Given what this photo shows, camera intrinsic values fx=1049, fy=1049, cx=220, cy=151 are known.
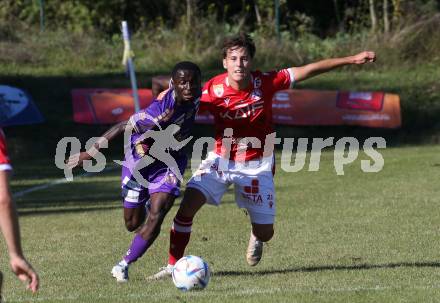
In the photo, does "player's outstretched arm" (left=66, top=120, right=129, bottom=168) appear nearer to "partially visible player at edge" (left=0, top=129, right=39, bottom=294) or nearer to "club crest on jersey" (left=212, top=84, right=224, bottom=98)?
"club crest on jersey" (left=212, top=84, right=224, bottom=98)

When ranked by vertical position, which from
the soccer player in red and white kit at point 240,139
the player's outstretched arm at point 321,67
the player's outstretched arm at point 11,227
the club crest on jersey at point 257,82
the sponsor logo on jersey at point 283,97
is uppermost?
the player's outstretched arm at point 11,227

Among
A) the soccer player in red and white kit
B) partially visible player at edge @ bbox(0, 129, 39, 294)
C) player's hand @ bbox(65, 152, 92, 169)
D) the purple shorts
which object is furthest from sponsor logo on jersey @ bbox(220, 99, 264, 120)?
partially visible player at edge @ bbox(0, 129, 39, 294)

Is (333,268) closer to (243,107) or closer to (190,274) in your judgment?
(243,107)

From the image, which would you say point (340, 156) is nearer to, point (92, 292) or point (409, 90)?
point (409, 90)

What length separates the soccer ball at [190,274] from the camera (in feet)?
24.9

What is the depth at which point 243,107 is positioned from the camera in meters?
8.59

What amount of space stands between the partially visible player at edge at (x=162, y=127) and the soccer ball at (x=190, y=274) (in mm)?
793

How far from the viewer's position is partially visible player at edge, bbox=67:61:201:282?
8266 mm

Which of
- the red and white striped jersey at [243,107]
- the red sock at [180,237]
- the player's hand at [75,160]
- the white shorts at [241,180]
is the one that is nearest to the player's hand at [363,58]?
the red and white striped jersey at [243,107]

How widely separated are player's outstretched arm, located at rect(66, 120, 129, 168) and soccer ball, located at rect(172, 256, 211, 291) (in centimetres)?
104

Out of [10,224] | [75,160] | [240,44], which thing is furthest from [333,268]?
[10,224]

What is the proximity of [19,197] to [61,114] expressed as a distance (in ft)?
30.9

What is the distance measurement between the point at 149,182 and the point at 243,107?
3.34 ft

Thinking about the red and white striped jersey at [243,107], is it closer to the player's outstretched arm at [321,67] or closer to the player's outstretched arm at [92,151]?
the player's outstretched arm at [321,67]
